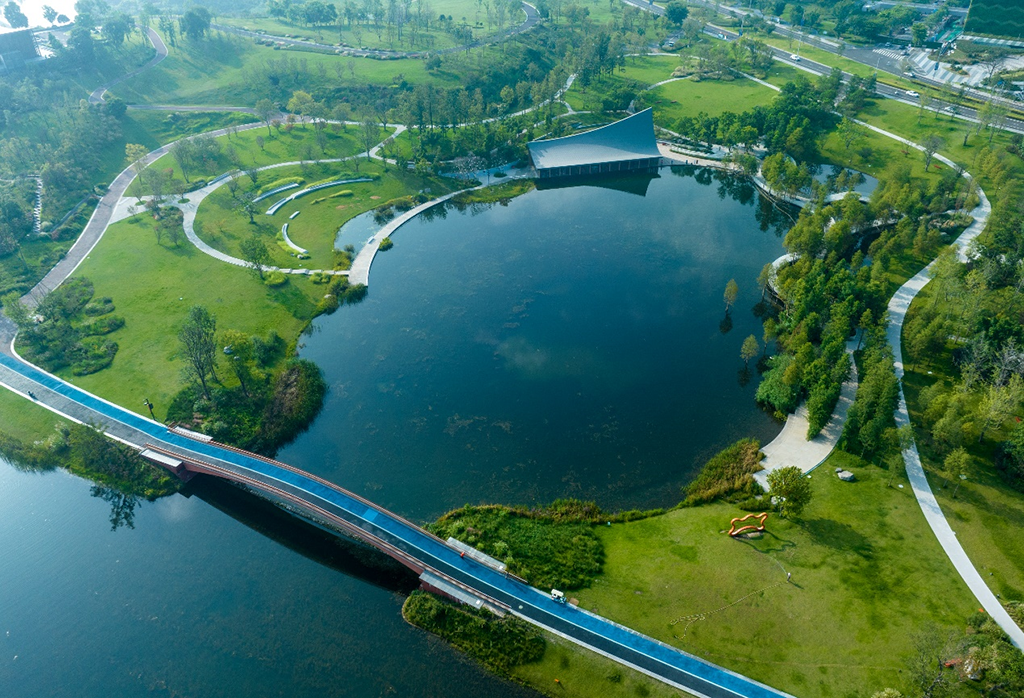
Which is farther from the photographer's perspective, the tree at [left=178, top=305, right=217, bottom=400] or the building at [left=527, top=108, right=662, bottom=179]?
the building at [left=527, top=108, right=662, bottom=179]

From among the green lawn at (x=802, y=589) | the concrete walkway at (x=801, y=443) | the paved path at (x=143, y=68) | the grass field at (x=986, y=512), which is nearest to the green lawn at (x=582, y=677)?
the green lawn at (x=802, y=589)

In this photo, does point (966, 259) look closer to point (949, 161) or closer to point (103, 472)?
point (949, 161)

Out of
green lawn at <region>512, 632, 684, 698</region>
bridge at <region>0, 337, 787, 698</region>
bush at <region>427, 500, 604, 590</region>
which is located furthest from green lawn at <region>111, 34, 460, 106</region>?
green lawn at <region>512, 632, 684, 698</region>

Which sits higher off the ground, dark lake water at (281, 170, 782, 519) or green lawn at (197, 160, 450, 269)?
green lawn at (197, 160, 450, 269)

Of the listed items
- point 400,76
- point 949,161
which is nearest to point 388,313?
point 400,76

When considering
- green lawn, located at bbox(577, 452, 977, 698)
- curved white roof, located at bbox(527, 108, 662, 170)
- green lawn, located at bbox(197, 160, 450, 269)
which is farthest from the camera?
curved white roof, located at bbox(527, 108, 662, 170)

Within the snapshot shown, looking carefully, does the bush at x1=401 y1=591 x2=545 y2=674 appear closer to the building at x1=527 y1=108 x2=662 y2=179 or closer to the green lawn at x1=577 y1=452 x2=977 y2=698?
the green lawn at x1=577 y1=452 x2=977 y2=698
